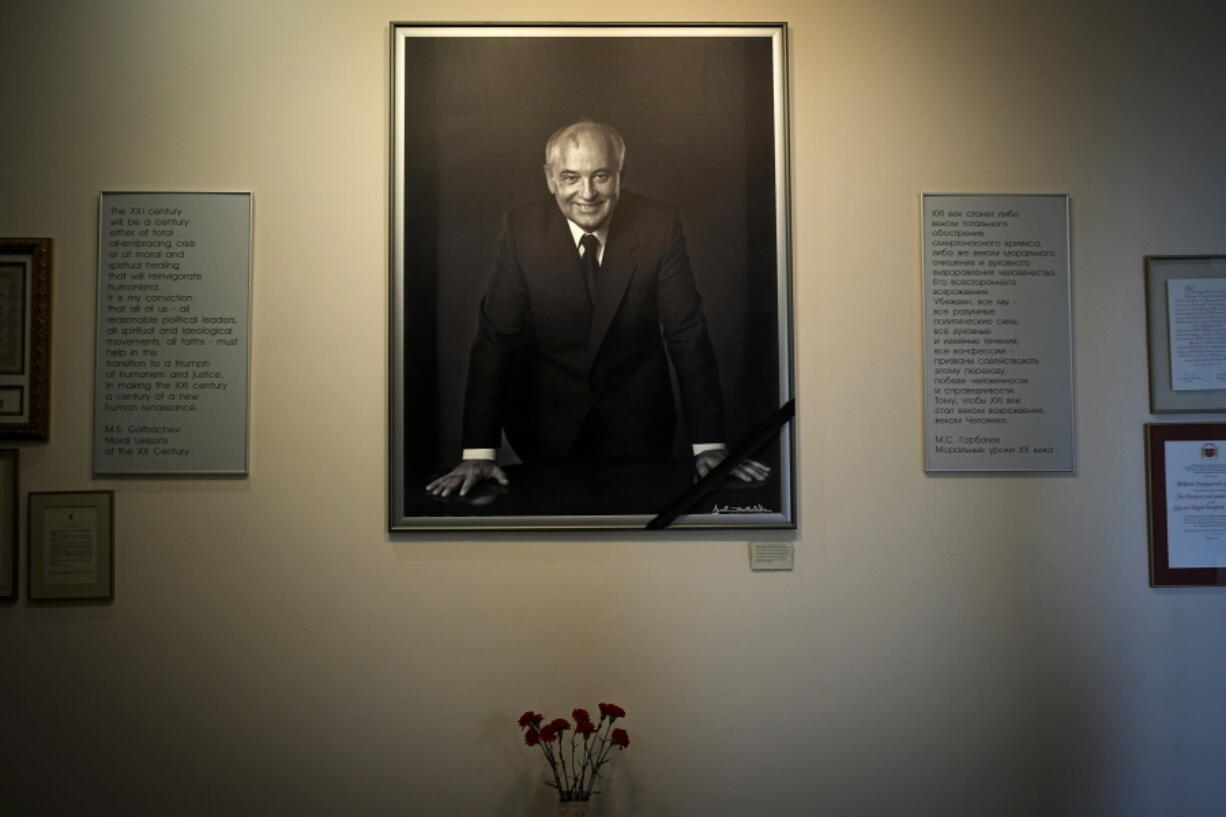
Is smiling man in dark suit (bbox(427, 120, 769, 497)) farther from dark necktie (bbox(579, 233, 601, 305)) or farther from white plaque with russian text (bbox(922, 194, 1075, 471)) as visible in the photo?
white plaque with russian text (bbox(922, 194, 1075, 471))

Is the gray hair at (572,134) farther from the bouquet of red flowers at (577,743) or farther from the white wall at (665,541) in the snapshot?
the bouquet of red flowers at (577,743)

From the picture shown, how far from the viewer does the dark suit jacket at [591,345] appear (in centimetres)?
216

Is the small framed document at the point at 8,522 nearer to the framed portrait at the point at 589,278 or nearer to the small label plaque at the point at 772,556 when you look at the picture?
the framed portrait at the point at 589,278

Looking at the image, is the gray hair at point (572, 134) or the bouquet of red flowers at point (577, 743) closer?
the bouquet of red flowers at point (577, 743)

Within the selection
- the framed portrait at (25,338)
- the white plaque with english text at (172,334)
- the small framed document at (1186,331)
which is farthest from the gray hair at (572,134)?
the small framed document at (1186,331)

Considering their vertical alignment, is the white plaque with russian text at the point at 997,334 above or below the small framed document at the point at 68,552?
above

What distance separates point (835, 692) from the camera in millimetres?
2137

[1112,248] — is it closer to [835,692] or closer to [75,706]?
[835,692]

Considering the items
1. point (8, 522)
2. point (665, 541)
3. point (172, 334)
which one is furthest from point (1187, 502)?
point (8, 522)

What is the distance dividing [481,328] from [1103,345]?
1.68 m

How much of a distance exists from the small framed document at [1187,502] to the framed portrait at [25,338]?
9.63 ft

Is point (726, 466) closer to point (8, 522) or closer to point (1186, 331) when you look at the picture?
point (1186, 331)

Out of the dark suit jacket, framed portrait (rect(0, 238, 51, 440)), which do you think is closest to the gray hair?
the dark suit jacket

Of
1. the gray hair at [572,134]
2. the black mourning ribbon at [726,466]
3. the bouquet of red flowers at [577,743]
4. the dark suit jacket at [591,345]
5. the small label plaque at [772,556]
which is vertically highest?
the gray hair at [572,134]
